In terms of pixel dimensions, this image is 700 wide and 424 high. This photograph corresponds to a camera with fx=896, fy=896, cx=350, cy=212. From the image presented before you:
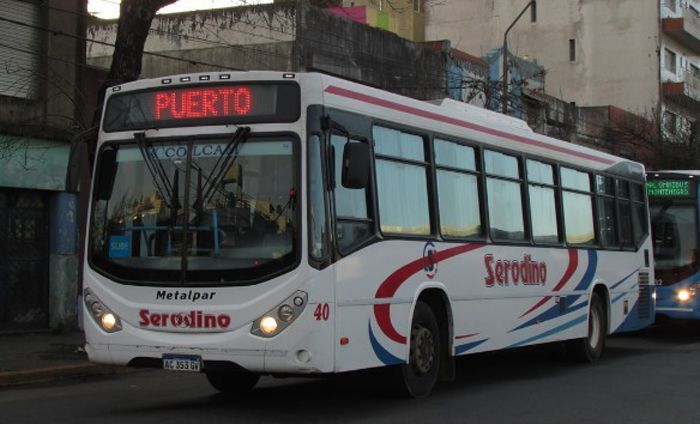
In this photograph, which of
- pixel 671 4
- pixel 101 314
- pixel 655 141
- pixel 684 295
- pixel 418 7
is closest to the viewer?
pixel 101 314

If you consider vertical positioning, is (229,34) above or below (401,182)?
above

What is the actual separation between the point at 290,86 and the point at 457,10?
40970mm

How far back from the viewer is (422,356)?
9.20m

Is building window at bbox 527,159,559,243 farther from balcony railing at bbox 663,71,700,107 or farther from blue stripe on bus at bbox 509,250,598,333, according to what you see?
balcony railing at bbox 663,71,700,107

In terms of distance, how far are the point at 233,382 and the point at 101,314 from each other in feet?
6.79

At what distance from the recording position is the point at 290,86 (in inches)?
316

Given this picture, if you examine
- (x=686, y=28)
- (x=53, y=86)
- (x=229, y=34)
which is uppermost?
(x=686, y=28)

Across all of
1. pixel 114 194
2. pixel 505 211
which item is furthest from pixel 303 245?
pixel 505 211

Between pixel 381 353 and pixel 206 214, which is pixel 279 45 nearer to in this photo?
pixel 206 214

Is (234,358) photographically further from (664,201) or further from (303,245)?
(664,201)

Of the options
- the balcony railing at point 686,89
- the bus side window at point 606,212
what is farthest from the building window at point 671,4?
the bus side window at point 606,212

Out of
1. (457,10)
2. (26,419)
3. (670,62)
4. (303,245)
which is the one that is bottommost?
(26,419)

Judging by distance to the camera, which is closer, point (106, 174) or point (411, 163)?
point (106, 174)

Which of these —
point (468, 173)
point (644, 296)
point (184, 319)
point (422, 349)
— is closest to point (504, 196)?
point (468, 173)
